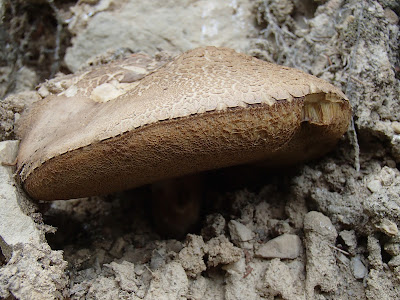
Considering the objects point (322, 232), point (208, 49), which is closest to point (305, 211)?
point (322, 232)

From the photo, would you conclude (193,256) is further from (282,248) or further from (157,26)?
(157,26)

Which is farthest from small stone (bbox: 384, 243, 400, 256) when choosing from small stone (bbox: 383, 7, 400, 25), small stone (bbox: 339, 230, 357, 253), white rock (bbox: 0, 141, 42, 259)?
white rock (bbox: 0, 141, 42, 259)

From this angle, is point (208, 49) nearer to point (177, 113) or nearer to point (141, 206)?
point (177, 113)

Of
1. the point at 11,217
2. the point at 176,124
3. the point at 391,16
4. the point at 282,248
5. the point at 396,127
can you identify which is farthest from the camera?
the point at 391,16

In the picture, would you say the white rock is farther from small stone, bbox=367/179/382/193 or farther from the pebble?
the pebble

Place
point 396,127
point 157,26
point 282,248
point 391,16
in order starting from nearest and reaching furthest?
point 282,248 < point 396,127 < point 391,16 < point 157,26

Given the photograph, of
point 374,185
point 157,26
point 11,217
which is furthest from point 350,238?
point 157,26
